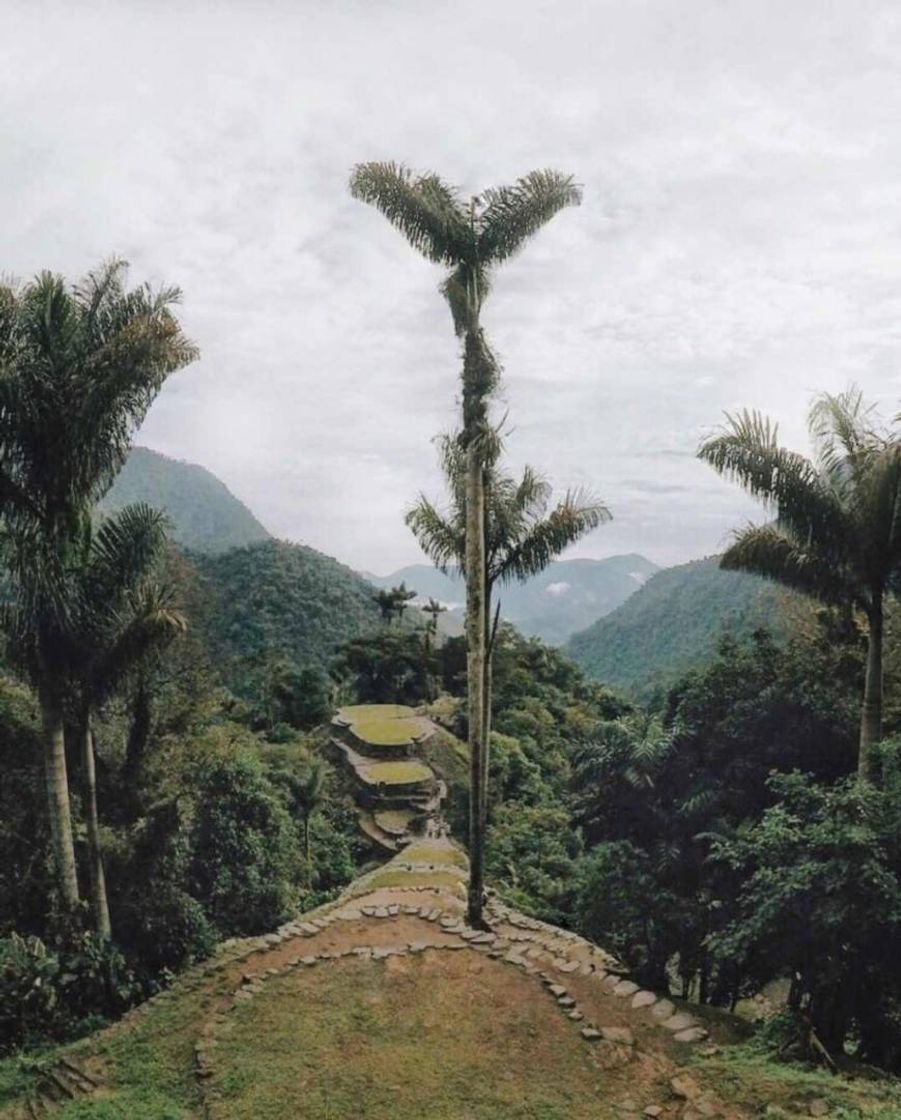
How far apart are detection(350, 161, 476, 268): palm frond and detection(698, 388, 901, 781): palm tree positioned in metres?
4.45

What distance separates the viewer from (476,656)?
10.9 meters

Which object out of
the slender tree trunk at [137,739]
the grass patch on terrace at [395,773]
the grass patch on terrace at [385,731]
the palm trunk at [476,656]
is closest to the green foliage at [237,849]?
the slender tree trunk at [137,739]

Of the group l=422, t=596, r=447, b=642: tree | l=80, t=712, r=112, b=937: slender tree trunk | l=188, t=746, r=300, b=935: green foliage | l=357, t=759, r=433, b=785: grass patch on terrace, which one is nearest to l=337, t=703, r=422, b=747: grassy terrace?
l=357, t=759, r=433, b=785: grass patch on terrace

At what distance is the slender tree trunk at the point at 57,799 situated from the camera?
9492 mm

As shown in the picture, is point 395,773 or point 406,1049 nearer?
point 406,1049

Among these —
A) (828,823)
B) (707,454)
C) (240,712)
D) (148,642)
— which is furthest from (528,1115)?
(240,712)

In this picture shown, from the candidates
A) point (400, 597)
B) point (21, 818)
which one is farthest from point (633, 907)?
point (400, 597)

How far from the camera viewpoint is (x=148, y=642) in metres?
9.83

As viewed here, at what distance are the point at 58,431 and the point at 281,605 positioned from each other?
49033mm

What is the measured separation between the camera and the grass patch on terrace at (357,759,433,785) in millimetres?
25500

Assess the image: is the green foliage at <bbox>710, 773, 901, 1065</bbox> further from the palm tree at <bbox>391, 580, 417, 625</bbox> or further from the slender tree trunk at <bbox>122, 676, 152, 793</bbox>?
the palm tree at <bbox>391, 580, 417, 625</bbox>

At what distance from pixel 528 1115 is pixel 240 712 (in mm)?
29024

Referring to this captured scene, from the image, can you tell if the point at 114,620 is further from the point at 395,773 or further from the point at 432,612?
the point at 432,612

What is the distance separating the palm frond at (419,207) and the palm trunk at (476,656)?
9.15 ft
